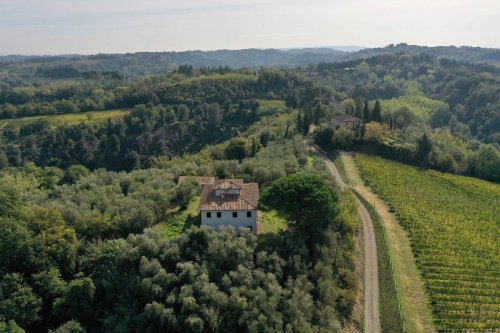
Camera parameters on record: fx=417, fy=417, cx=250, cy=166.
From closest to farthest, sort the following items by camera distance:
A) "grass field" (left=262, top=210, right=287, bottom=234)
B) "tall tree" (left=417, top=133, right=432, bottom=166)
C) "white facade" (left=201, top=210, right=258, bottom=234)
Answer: "white facade" (left=201, top=210, right=258, bottom=234) → "grass field" (left=262, top=210, right=287, bottom=234) → "tall tree" (left=417, top=133, right=432, bottom=166)

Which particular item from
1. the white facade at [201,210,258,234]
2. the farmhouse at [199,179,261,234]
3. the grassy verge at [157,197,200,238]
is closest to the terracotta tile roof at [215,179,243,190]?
the farmhouse at [199,179,261,234]

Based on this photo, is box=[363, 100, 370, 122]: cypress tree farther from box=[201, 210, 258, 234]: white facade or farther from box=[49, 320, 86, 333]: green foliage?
box=[49, 320, 86, 333]: green foliage

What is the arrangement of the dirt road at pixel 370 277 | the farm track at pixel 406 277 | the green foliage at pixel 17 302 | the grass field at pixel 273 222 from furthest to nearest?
the grass field at pixel 273 222
the dirt road at pixel 370 277
the farm track at pixel 406 277
the green foliage at pixel 17 302

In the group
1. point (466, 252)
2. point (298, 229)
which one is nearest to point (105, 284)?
point (298, 229)

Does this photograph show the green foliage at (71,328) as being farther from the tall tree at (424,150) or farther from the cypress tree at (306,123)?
the tall tree at (424,150)

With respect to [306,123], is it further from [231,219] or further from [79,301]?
[79,301]

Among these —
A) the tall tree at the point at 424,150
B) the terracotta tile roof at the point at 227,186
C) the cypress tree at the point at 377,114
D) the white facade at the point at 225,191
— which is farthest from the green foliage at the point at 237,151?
the cypress tree at the point at 377,114
